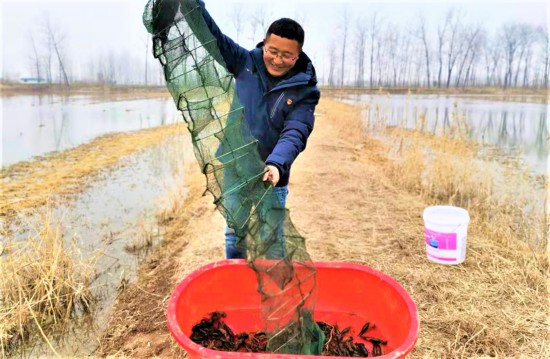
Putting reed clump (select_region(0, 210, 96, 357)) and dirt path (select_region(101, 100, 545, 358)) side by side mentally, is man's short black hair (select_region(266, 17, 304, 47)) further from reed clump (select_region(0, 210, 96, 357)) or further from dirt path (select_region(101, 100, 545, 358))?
reed clump (select_region(0, 210, 96, 357))

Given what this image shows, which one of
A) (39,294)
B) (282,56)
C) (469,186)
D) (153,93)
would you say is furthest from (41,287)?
(153,93)

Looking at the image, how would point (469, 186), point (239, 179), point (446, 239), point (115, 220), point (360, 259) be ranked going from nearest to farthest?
point (239, 179), point (446, 239), point (360, 259), point (115, 220), point (469, 186)

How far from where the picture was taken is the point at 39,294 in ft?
9.26

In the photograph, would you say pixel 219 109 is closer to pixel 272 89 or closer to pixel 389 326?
pixel 272 89

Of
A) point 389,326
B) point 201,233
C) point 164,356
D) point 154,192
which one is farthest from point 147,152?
point 389,326

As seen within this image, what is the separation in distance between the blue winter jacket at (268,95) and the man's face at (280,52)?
0.25 feet

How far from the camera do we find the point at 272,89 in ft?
7.06

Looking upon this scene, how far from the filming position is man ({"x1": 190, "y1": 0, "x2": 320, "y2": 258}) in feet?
6.63

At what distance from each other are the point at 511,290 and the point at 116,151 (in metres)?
8.55

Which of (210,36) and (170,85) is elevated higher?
(210,36)

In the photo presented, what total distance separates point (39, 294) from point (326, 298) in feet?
6.12

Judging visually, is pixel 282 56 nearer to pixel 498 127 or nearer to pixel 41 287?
pixel 41 287

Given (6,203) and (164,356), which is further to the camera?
(6,203)

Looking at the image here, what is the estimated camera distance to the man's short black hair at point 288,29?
77.8 inches
